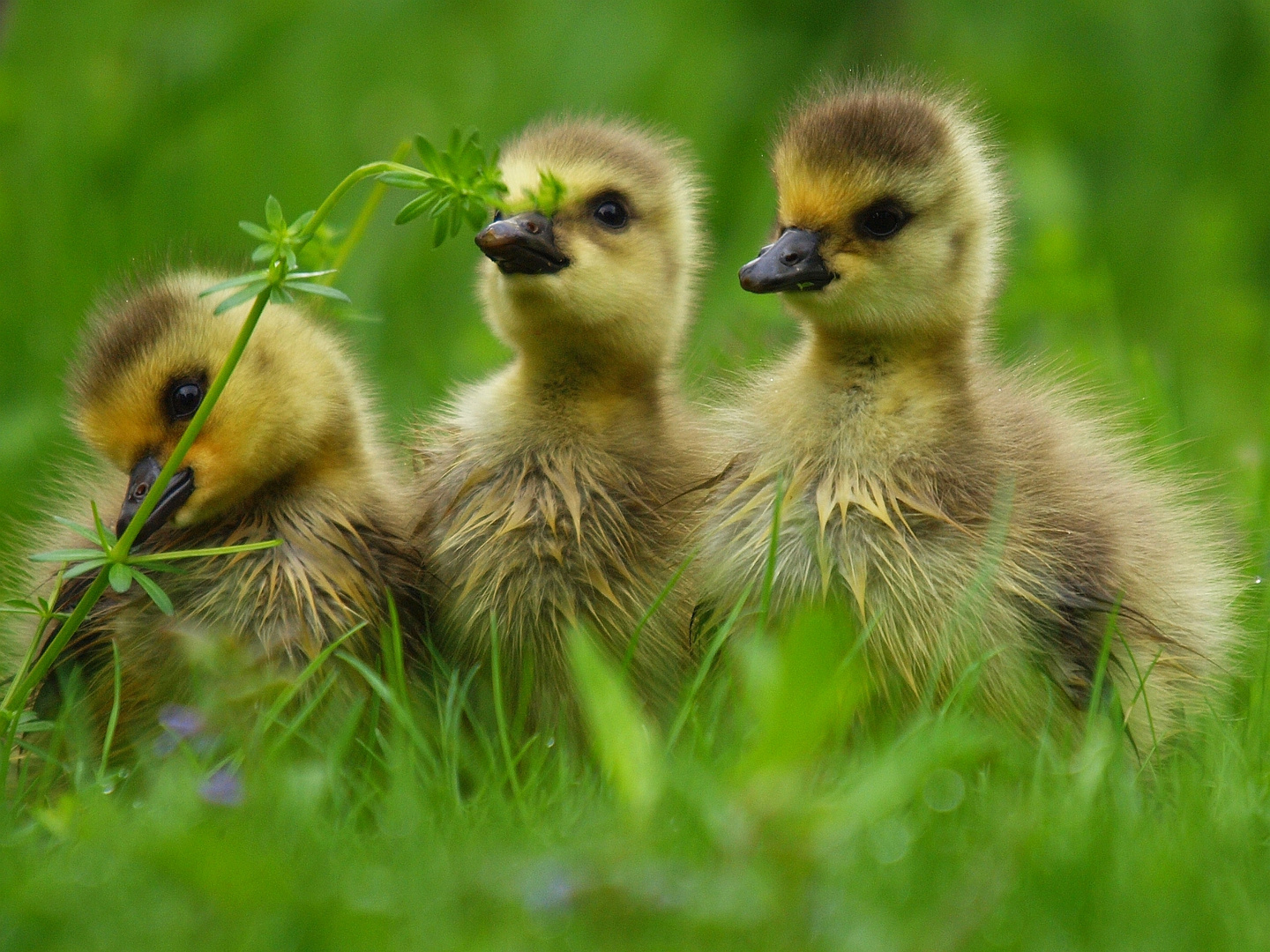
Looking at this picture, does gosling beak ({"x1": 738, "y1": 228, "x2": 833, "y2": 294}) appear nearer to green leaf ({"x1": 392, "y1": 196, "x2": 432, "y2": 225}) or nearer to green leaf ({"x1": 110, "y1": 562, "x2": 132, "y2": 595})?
green leaf ({"x1": 392, "y1": 196, "x2": 432, "y2": 225})

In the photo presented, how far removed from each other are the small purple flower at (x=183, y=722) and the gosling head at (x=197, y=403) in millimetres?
395

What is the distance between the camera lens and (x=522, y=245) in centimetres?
297

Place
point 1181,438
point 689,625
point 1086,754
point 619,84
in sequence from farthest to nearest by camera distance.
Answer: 1. point 619,84
2. point 1181,438
3. point 689,625
4. point 1086,754

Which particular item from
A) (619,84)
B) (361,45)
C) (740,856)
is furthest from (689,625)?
(361,45)

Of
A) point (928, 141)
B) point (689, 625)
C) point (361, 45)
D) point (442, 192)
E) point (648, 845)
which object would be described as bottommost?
point (648, 845)

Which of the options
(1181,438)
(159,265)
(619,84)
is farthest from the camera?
(619,84)

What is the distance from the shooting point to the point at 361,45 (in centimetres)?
668

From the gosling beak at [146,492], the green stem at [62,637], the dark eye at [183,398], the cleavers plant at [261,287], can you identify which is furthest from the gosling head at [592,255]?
the green stem at [62,637]

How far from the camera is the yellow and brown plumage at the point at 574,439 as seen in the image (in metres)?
2.96

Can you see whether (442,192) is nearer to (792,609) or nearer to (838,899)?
(792,609)

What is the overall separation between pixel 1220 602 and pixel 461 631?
143cm

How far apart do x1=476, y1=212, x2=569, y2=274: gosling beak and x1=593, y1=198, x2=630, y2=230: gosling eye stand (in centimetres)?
15

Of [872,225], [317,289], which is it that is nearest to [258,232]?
[317,289]

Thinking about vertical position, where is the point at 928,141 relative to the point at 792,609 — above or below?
above
